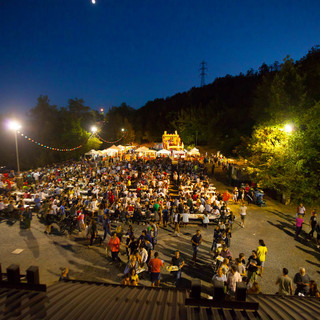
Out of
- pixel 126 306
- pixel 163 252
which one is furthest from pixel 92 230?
pixel 126 306

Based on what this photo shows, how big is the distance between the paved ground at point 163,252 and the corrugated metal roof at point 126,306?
3785mm

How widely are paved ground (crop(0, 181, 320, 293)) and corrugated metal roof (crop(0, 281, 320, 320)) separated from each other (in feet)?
12.4

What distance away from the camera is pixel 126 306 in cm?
304

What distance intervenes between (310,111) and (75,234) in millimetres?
16380

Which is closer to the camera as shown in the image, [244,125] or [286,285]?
[286,285]

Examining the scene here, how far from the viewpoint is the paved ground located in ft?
23.5

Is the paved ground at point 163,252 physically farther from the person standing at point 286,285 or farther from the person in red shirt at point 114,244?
the person standing at point 286,285

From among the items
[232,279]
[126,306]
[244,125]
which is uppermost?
[244,125]

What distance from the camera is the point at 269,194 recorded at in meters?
18.6

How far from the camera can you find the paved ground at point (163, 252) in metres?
7.16

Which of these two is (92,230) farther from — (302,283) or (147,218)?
(302,283)

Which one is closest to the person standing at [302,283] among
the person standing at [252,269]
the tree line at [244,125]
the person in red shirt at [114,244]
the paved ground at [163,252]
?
the person standing at [252,269]

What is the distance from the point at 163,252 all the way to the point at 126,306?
5.87 meters

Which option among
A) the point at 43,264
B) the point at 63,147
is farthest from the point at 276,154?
the point at 63,147
